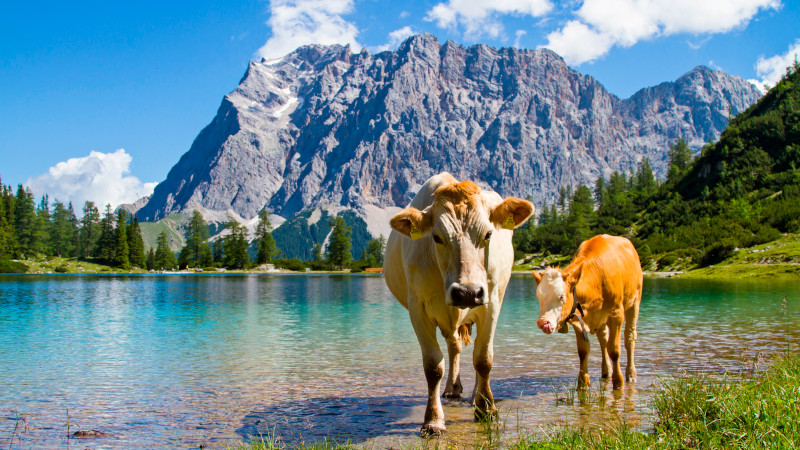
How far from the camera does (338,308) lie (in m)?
32.8

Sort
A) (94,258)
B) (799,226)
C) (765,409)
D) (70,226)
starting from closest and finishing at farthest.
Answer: (765,409), (799,226), (94,258), (70,226)

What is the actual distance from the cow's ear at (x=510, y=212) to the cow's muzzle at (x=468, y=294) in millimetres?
1020

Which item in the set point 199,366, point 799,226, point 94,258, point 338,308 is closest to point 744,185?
point 799,226

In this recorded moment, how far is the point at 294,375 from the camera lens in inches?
475

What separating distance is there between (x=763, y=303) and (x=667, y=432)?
26993 millimetres

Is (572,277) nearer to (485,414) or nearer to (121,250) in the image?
(485,414)

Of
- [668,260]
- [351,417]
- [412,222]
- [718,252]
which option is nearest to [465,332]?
[351,417]

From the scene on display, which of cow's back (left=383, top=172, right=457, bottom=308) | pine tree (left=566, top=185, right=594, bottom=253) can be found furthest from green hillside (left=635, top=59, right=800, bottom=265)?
cow's back (left=383, top=172, right=457, bottom=308)

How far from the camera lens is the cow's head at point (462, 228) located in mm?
5355

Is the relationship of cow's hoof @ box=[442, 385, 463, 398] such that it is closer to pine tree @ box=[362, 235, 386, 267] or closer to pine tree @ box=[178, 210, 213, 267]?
pine tree @ box=[178, 210, 213, 267]

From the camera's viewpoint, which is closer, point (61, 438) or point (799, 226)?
point (61, 438)

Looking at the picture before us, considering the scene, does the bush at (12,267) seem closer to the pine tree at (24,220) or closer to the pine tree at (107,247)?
the pine tree at (24,220)

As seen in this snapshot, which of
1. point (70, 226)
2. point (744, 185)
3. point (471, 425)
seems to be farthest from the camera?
point (70, 226)

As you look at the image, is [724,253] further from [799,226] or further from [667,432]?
[667,432]
